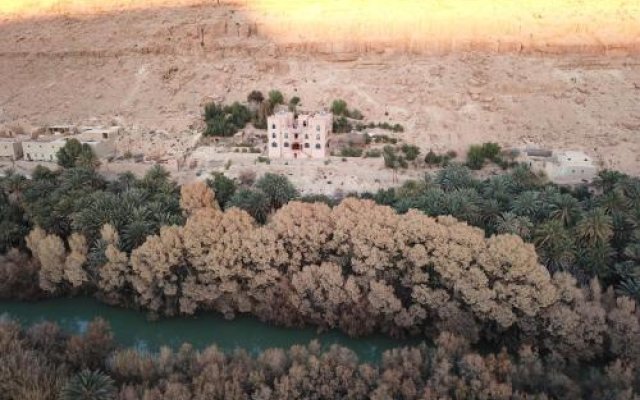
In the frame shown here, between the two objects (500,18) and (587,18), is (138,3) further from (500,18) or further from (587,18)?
(587,18)

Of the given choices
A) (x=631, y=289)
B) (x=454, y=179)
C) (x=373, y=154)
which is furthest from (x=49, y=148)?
(x=631, y=289)

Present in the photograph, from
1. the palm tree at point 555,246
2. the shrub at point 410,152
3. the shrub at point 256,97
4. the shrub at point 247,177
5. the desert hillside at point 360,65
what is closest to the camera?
the palm tree at point 555,246

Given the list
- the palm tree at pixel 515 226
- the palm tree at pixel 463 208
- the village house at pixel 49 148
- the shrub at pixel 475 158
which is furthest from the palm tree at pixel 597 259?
the village house at pixel 49 148

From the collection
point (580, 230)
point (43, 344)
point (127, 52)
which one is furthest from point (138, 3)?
point (580, 230)

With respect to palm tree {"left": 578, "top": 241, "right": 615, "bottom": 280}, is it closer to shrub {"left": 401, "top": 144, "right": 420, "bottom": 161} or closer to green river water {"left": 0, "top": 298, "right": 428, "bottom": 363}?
green river water {"left": 0, "top": 298, "right": 428, "bottom": 363}

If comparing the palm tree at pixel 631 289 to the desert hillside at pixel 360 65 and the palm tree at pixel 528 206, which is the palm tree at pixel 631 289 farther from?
the desert hillside at pixel 360 65

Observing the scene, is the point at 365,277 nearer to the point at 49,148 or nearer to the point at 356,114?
the point at 356,114
